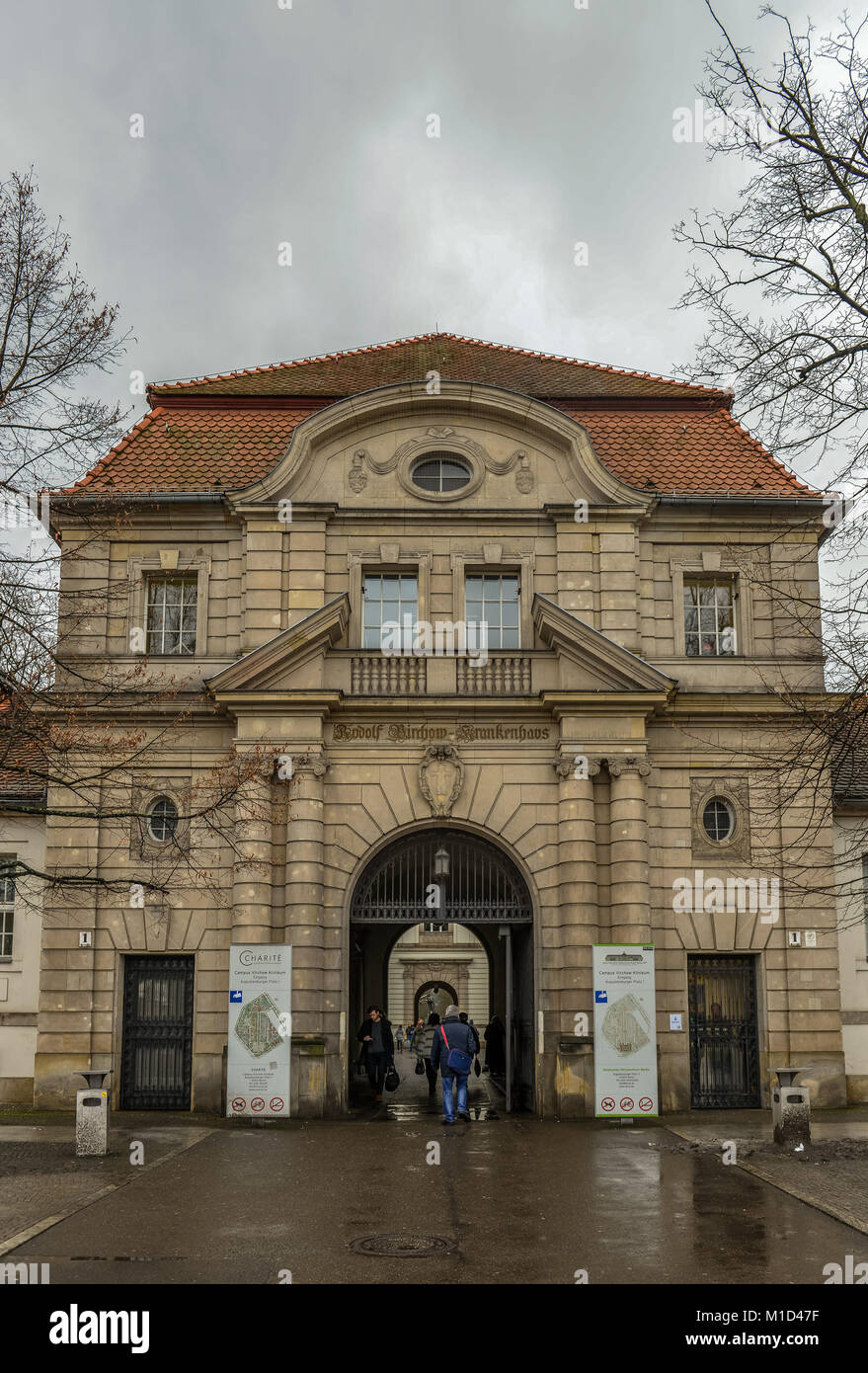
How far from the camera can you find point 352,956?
2669 cm

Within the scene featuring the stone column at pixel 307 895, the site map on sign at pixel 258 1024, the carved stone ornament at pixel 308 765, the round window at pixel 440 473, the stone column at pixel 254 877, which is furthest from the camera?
the round window at pixel 440 473

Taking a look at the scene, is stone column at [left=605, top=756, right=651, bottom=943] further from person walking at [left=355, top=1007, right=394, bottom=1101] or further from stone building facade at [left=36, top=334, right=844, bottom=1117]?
person walking at [left=355, top=1007, right=394, bottom=1101]

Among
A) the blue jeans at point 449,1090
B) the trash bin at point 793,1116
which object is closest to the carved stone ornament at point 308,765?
the blue jeans at point 449,1090

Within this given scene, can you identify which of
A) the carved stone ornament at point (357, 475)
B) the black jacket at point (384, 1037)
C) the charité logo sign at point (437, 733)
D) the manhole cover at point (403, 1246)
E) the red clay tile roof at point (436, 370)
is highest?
the red clay tile roof at point (436, 370)

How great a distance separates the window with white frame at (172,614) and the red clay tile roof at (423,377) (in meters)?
1.68

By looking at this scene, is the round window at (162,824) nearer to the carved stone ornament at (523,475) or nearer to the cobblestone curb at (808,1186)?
the carved stone ornament at (523,475)

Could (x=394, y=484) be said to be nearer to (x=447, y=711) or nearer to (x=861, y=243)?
(x=447, y=711)

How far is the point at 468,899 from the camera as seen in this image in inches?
912

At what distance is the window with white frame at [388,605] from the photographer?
24078 millimetres

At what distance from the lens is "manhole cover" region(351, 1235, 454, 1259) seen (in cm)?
1077

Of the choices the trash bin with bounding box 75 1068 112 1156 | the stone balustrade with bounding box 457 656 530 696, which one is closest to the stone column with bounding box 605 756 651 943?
the stone balustrade with bounding box 457 656 530 696

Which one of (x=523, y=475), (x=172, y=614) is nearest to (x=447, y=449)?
(x=523, y=475)

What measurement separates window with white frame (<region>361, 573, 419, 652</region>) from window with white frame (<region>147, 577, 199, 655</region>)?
9.97 ft
